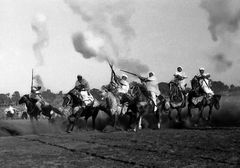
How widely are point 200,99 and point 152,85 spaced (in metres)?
2.41

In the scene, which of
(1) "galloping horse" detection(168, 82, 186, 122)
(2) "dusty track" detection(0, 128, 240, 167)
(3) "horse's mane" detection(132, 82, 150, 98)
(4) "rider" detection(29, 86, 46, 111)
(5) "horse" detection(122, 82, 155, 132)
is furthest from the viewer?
(4) "rider" detection(29, 86, 46, 111)

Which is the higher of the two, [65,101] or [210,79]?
[210,79]

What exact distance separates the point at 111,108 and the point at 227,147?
11.0 m

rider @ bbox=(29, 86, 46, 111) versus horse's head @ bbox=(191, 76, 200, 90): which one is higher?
horse's head @ bbox=(191, 76, 200, 90)

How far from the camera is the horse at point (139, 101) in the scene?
19.7 m

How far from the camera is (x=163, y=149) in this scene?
10391 millimetres

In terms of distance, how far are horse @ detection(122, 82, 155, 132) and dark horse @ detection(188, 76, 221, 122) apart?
2279mm

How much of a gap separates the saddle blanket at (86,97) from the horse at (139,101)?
1.85 metres

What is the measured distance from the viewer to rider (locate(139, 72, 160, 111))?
20344mm

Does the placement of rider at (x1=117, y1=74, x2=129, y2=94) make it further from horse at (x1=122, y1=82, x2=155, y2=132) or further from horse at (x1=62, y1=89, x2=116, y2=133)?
horse at (x1=122, y1=82, x2=155, y2=132)

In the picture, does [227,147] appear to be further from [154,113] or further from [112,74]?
[112,74]

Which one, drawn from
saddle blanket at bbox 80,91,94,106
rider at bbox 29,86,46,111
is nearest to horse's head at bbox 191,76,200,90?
saddle blanket at bbox 80,91,94,106

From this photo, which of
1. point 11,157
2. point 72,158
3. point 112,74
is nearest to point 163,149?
point 72,158

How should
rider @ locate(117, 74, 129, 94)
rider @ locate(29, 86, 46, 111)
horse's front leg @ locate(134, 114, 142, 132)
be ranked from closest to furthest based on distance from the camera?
horse's front leg @ locate(134, 114, 142, 132)
rider @ locate(117, 74, 129, 94)
rider @ locate(29, 86, 46, 111)
